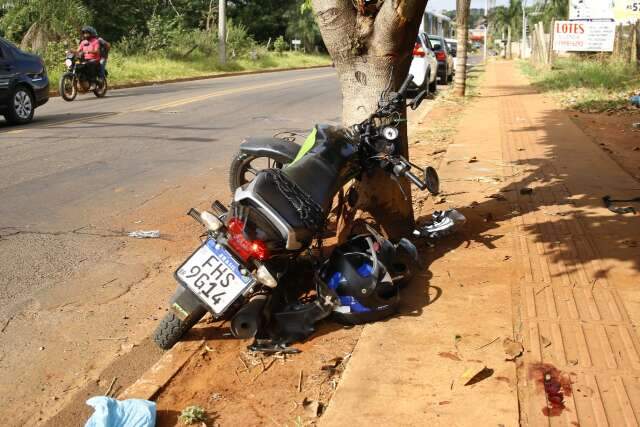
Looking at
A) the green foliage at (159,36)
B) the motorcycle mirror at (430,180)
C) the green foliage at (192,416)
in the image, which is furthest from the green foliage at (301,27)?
the green foliage at (192,416)

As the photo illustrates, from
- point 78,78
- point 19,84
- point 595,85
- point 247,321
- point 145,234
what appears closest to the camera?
point 247,321

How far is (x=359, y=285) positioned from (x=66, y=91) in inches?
597

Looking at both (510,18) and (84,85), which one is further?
(510,18)

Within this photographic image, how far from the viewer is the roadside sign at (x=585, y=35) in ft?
82.6

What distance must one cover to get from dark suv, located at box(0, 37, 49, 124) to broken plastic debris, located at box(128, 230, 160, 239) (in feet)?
24.6

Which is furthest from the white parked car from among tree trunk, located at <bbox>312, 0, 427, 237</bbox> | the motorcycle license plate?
the motorcycle license plate

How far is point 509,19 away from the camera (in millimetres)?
83938

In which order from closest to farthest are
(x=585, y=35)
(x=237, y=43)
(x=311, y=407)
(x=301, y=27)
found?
(x=311, y=407) < (x=585, y=35) < (x=237, y=43) < (x=301, y=27)

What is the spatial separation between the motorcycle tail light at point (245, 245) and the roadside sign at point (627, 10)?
23924 millimetres

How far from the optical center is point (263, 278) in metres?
3.50

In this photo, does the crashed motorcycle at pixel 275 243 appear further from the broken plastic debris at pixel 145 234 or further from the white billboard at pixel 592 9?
the white billboard at pixel 592 9

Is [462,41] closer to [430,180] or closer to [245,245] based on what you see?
[430,180]

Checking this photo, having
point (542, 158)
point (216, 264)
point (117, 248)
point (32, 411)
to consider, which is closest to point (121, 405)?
point (32, 411)

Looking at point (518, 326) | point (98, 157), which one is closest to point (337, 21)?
point (518, 326)
